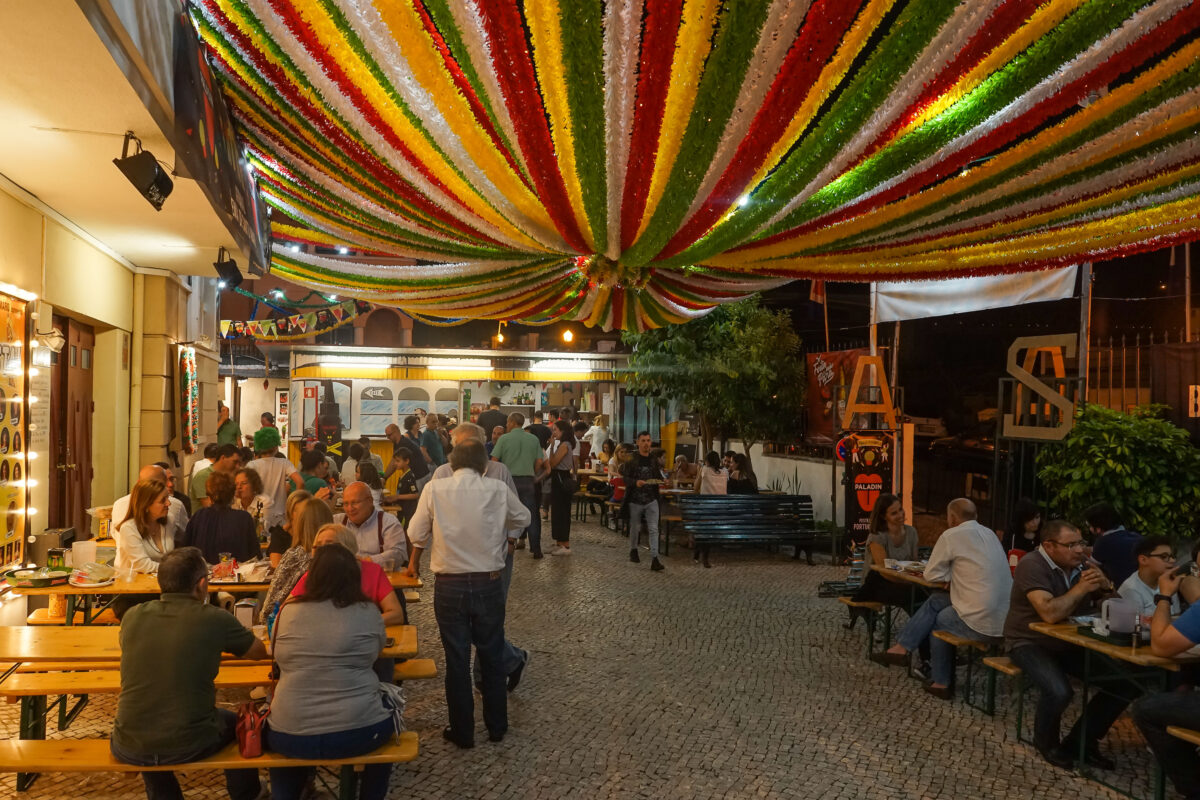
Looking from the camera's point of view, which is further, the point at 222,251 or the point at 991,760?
the point at 222,251

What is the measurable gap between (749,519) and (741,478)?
1347 mm

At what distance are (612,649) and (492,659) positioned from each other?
196 cm

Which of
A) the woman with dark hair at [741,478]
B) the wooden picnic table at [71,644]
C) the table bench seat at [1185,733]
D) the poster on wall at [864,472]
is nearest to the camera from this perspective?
the table bench seat at [1185,733]

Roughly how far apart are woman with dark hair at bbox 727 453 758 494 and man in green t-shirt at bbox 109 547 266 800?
343 inches

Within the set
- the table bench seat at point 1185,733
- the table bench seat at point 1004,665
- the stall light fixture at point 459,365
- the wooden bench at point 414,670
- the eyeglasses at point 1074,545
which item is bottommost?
the table bench seat at point 1004,665

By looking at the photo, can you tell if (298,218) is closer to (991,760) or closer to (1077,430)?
(991,760)

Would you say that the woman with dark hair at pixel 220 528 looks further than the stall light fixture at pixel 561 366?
No

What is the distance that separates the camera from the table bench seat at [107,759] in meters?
3.41

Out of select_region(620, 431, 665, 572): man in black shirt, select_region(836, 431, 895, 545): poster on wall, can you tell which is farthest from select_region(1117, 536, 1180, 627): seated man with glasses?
select_region(620, 431, 665, 572): man in black shirt

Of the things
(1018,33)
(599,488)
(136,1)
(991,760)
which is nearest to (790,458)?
(599,488)

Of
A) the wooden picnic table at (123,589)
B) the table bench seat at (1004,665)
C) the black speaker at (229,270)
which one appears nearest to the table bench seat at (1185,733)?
the table bench seat at (1004,665)

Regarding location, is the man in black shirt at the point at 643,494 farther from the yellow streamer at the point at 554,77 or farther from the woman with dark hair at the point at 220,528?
the yellow streamer at the point at 554,77

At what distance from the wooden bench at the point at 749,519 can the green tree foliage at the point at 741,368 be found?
6.72 ft

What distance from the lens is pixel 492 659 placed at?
188 inches
